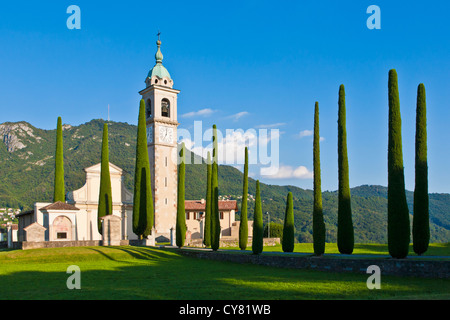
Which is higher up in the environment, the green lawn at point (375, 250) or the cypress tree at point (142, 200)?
the cypress tree at point (142, 200)

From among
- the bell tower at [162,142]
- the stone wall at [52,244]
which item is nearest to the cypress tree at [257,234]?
the stone wall at [52,244]

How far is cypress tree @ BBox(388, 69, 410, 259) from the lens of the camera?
19.4 metres

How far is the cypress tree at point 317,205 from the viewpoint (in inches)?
906

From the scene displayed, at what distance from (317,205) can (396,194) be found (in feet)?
15.5

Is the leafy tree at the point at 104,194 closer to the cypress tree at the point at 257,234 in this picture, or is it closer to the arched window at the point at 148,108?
the arched window at the point at 148,108

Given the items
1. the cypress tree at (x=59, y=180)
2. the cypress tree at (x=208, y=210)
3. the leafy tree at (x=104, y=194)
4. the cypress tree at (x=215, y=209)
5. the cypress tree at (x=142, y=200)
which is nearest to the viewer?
the cypress tree at (x=215, y=209)

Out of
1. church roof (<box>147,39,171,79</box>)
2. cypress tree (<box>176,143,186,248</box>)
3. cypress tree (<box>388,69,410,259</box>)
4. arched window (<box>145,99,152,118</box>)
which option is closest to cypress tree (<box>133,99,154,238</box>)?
cypress tree (<box>176,143,186,248</box>)

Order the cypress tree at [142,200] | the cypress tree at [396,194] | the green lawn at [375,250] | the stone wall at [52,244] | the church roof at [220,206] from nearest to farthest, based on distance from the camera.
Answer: the cypress tree at [396,194]
the green lawn at [375,250]
the stone wall at [52,244]
the cypress tree at [142,200]
the church roof at [220,206]

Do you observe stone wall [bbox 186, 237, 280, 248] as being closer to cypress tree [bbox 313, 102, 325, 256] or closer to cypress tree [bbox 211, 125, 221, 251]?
cypress tree [bbox 211, 125, 221, 251]

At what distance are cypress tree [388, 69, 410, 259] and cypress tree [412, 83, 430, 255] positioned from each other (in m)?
0.68
